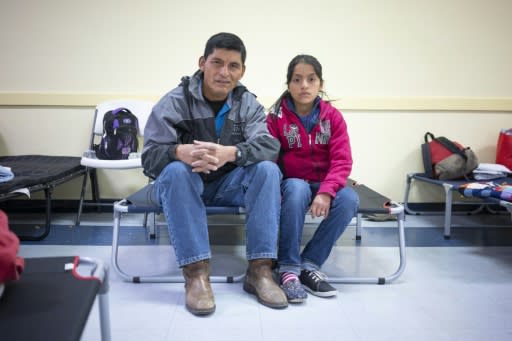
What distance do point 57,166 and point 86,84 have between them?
28.9 inches

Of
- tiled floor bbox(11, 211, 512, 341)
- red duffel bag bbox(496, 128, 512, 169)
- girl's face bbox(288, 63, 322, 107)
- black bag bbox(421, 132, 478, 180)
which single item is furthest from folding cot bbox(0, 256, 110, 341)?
red duffel bag bbox(496, 128, 512, 169)

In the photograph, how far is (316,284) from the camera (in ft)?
5.49

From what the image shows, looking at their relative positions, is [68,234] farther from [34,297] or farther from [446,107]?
[446,107]

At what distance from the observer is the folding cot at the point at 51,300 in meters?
0.67

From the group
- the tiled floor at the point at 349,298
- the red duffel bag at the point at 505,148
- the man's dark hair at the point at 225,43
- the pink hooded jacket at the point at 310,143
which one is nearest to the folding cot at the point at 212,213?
the tiled floor at the point at 349,298

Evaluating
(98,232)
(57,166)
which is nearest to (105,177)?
(57,166)

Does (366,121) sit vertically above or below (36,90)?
below

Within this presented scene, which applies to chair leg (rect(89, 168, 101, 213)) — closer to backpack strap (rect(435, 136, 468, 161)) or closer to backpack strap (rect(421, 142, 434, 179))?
backpack strap (rect(421, 142, 434, 179))

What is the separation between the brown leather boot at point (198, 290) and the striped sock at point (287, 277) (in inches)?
13.0

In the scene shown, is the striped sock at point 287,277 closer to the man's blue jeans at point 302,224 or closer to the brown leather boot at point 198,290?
the man's blue jeans at point 302,224

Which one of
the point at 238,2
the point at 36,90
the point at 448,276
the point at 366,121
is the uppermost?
the point at 238,2

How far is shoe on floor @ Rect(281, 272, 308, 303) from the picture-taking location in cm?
158

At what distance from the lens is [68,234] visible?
98.0 inches

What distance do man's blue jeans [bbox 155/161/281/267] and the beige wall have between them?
Answer: 158cm
